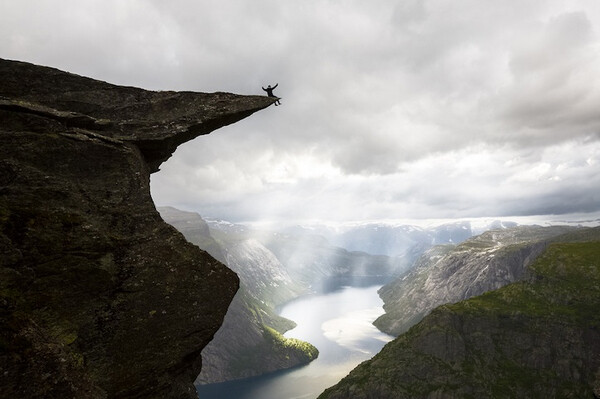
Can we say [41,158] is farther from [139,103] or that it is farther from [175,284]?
[175,284]

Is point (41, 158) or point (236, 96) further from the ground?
point (236, 96)

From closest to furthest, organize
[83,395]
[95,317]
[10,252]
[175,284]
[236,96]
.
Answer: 1. [83,395]
2. [10,252]
3. [95,317]
4. [175,284]
5. [236,96]

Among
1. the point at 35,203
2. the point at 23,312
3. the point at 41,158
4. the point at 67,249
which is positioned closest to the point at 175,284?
the point at 67,249

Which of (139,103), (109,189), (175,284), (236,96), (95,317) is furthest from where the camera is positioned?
(236,96)

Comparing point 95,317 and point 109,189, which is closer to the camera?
point 95,317

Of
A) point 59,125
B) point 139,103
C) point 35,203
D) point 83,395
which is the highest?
point 139,103

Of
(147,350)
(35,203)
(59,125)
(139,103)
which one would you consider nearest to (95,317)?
(147,350)
